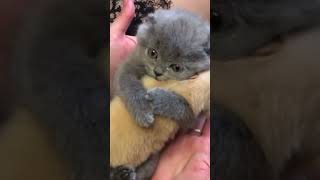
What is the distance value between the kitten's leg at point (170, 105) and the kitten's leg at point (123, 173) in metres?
0.13

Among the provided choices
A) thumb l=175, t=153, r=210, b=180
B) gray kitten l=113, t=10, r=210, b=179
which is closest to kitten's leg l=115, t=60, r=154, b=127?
gray kitten l=113, t=10, r=210, b=179

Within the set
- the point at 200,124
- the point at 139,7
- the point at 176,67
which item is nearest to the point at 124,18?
the point at 139,7

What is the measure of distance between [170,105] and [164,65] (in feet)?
0.26

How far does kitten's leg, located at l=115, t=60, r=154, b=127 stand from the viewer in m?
1.12

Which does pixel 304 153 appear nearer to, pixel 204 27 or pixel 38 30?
pixel 204 27

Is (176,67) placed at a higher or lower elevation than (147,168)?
higher

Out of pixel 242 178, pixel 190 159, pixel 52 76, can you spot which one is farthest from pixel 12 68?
pixel 242 178

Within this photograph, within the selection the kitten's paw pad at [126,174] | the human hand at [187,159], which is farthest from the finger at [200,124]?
the kitten's paw pad at [126,174]

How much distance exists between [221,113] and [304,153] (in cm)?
19

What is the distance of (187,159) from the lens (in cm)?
115

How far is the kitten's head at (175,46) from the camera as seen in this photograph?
1.11 meters

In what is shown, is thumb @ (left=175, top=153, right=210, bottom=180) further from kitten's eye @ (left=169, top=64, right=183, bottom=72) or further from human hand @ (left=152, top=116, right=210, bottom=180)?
kitten's eye @ (left=169, top=64, right=183, bottom=72)

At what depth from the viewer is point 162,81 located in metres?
1.13

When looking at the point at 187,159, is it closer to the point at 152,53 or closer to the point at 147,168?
the point at 147,168
